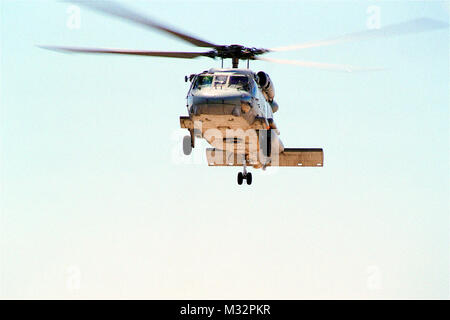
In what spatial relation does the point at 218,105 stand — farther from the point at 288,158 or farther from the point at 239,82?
the point at 288,158

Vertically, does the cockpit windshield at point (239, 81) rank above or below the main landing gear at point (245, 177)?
above

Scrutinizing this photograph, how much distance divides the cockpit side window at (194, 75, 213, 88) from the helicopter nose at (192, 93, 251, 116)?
0.77 meters

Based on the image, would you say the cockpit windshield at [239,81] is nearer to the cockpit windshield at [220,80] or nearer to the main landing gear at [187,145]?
the cockpit windshield at [220,80]

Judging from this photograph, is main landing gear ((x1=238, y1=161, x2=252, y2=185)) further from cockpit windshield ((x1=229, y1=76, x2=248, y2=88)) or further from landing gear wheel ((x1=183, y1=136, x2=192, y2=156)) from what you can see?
cockpit windshield ((x1=229, y1=76, x2=248, y2=88))

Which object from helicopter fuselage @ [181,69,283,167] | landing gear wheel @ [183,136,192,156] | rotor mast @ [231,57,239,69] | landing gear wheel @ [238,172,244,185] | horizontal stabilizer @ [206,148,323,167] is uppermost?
rotor mast @ [231,57,239,69]

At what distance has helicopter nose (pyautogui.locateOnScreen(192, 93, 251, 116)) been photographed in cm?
2972

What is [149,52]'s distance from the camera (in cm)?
3042

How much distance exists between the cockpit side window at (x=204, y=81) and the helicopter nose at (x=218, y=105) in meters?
0.77

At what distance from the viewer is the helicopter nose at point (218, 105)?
97.5 feet

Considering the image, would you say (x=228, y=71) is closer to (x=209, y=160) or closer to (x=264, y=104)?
(x=264, y=104)

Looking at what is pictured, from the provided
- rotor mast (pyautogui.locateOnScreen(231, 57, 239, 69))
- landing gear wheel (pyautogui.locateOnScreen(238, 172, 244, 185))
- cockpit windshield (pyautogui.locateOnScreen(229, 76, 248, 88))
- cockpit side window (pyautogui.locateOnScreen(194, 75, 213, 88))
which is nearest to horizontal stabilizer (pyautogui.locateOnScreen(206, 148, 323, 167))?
landing gear wheel (pyautogui.locateOnScreen(238, 172, 244, 185))

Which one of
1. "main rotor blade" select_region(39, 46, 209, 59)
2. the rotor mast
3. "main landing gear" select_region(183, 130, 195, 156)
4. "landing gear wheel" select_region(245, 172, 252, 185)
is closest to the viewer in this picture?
"main rotor blade" select_region(39, 46, 209, 59)

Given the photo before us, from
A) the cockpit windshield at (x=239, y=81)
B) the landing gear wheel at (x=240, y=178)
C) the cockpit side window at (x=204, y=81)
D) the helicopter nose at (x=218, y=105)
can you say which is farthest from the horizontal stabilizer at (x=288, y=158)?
the helicopter nose at (x=218, y=105)
